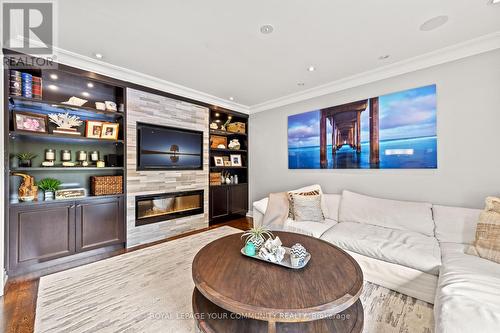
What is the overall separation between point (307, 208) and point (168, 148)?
249 centimetres

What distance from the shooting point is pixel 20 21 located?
1.89m

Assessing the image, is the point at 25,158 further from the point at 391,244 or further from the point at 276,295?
the point at 391,244

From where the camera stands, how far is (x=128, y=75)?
2.95 m

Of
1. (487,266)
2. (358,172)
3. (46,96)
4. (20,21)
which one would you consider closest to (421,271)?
(487,266)

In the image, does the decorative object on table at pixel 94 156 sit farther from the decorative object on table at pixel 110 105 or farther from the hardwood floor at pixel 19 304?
the hardwood floor at pixel 19 304

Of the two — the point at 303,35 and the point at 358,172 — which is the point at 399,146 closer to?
the point at 358,172

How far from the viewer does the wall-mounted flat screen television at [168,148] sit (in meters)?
3.15

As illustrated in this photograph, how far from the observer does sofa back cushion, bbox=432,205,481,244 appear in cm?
205

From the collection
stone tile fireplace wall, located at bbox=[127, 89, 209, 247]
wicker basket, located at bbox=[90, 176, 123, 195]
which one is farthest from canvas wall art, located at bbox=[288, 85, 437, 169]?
wicker basket, located at bbox=[90, 176, 123, 195]

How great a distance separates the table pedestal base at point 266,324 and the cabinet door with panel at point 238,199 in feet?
10.4

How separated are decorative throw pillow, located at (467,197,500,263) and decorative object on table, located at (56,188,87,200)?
4.32 meters

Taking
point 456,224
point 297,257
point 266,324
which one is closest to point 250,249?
point 297,257

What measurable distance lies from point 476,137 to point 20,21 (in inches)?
192

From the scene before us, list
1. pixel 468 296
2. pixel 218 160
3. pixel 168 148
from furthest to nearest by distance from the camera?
pixel 218 160 < pixel 168 148 < pixel 468 296
